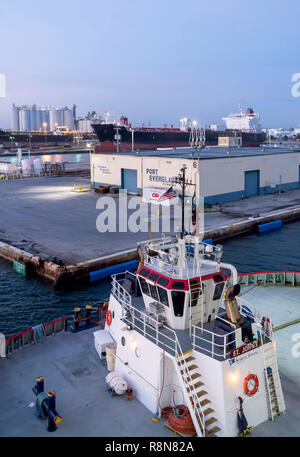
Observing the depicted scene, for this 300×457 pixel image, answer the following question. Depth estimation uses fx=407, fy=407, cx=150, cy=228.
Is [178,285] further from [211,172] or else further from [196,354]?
[211,172]

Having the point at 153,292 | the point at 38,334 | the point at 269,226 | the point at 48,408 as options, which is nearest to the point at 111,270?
the point at 38,334

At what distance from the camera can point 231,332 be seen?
12.1m

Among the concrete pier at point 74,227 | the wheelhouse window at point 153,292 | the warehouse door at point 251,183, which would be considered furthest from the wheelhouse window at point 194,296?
the warehouse door at point 251,183

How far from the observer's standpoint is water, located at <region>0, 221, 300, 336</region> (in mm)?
25297

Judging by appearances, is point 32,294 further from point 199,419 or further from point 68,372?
point 199,419

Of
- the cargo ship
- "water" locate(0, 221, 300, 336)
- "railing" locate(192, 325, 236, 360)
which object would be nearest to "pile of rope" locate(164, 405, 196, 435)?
"railing" locate(192, 325, 236, 360)

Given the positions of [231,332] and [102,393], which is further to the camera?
[102,393]

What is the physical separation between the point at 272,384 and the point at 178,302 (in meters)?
3.88

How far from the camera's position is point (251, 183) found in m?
61.3

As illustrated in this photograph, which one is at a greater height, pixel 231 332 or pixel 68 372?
pixel 231 332

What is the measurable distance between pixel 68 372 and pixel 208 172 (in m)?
41.9

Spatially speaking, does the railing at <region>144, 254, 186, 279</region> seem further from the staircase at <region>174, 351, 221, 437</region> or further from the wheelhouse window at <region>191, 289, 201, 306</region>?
the staircase at <region>174, 351, 221, 437</region>

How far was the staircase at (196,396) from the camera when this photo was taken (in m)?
11.6
